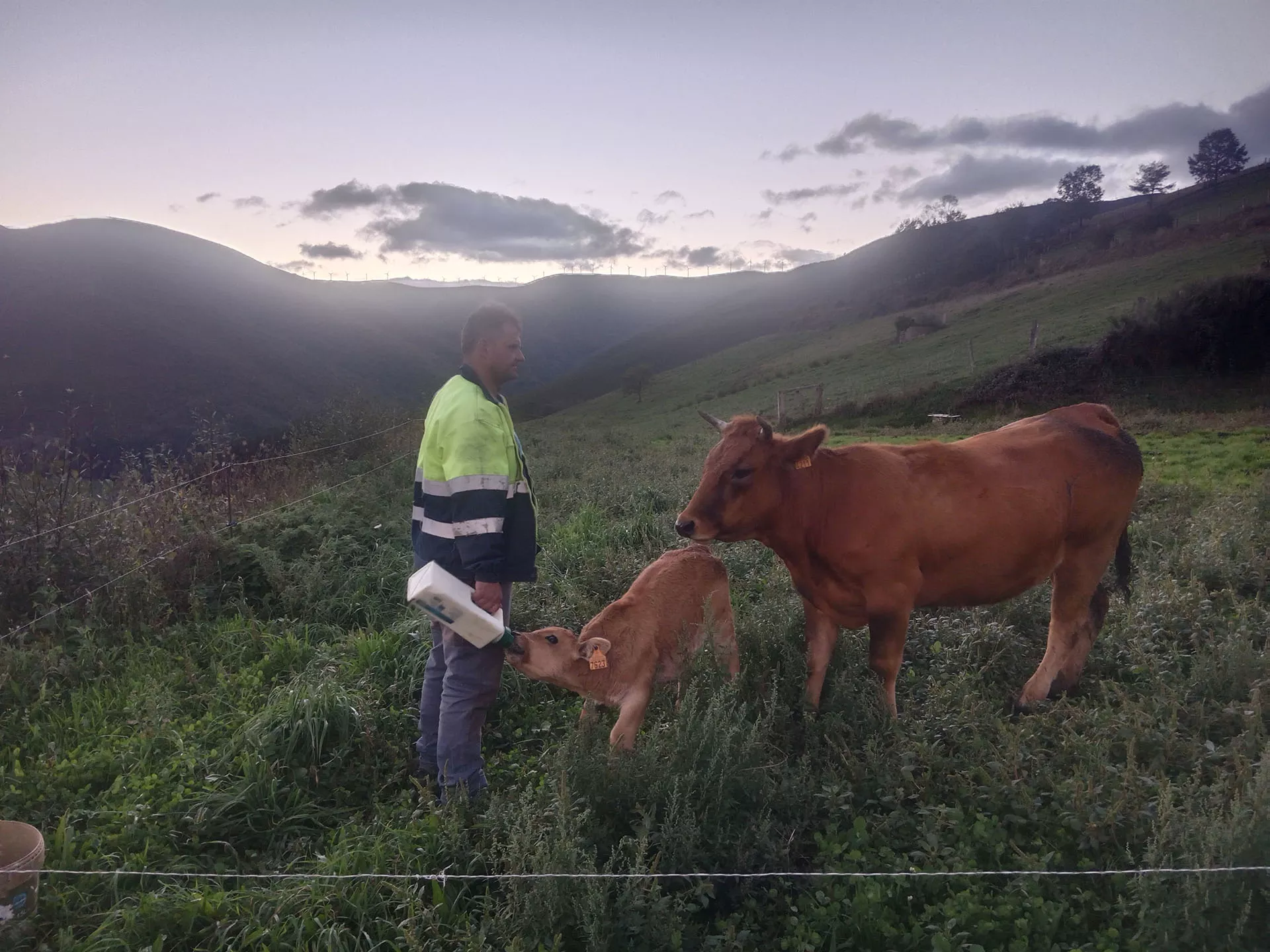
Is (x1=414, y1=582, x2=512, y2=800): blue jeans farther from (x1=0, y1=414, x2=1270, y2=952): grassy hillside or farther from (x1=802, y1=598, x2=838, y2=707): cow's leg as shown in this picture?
(x1=802, y1=598, x2=838, y2=707): cow's leg

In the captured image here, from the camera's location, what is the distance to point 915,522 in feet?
15.0

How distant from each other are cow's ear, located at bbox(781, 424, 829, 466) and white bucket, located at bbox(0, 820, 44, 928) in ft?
13.8

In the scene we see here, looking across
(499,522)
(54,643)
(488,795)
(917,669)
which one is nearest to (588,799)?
(488,795)

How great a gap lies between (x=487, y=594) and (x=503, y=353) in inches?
52.8

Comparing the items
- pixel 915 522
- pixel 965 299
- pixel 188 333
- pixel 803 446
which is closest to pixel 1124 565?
pixel 915 522

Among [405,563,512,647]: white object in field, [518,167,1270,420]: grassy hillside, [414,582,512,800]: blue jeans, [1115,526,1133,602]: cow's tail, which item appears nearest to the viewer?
[405,563,512,647]: white object in field

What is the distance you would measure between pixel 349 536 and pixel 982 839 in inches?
261

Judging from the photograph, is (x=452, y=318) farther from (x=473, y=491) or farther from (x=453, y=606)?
(x=453, y=606)

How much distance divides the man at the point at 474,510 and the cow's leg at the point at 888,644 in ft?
7.05

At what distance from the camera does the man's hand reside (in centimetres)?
392

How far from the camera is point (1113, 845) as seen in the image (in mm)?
3338

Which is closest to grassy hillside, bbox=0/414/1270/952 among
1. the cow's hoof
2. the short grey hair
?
the cow's hoof

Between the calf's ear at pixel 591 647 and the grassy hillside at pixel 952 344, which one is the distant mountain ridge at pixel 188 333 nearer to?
the calf's ear at pixel 591 647

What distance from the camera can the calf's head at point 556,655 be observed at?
4359 millimetres
